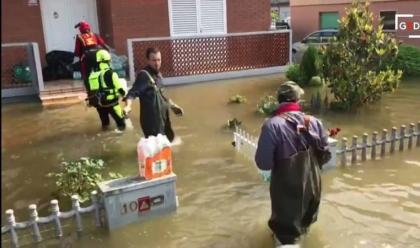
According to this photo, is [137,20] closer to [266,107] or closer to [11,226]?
[266,107]

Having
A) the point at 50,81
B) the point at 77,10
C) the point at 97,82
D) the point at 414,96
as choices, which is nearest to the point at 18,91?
the point at 50,81

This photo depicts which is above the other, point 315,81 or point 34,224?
point 315,81

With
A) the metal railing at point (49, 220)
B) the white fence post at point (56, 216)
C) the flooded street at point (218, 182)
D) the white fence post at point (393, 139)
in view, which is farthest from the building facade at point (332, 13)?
the white fence post at point (56, 216)

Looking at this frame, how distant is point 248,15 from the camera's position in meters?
15.5

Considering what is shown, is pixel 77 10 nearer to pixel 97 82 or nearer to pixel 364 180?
pixel 97 82

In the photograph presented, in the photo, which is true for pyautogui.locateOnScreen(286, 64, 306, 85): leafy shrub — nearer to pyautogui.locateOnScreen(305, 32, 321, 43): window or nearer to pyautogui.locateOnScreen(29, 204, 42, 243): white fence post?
pyautogui.locateOnScreen(305, 32, 321, 43): window

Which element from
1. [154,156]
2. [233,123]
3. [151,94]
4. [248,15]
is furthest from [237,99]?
[154,156]

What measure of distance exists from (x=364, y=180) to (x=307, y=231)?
184cm

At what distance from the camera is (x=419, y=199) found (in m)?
5.28

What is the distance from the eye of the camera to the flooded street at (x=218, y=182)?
4594mm

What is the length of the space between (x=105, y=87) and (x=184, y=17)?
7272 mm

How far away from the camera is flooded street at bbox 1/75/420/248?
181 inches

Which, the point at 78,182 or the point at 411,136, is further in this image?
the point at 411,136

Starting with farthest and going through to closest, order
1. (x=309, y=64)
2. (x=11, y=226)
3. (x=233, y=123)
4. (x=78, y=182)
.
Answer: (x=309, y=64) → (x=233, y=123) → (x=78, y=182) → (x=11, y=226)
